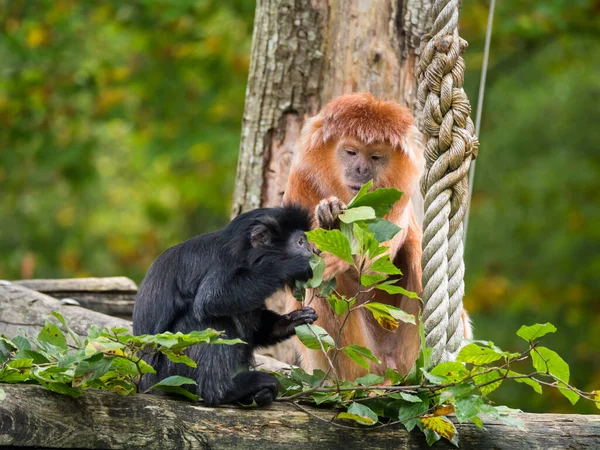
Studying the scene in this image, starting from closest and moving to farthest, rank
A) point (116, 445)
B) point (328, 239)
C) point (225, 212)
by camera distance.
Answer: point (116, 445) → point (328, 239) → point (225, 212)

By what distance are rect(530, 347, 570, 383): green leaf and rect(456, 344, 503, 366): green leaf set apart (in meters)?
0.12

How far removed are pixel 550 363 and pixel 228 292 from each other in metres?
1.10

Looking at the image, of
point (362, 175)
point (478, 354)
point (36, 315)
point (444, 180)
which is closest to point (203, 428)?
point (478, 354)

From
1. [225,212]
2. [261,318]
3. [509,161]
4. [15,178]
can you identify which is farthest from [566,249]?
[261,318]

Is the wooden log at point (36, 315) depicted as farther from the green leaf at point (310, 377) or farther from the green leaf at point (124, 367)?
the green leaf at point (124, 367)

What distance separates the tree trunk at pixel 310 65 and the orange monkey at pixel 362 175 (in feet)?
2.03

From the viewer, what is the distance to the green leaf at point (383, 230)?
2.84 m

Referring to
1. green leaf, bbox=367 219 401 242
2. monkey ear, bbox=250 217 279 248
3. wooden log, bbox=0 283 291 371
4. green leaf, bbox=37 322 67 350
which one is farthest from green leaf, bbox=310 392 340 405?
wooden log, bbox=0 283 291 371

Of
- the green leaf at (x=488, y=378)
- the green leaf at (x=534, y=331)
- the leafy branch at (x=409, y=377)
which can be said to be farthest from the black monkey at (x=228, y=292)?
the green leaf at (x=534, y=331)

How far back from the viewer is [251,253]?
10.3 feet

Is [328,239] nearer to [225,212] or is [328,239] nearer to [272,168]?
[272,168]

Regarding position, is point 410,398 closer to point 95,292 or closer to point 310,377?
point 310,377

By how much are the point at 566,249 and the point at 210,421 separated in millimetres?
8831

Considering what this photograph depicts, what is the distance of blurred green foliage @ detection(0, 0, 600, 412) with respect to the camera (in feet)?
28.9
